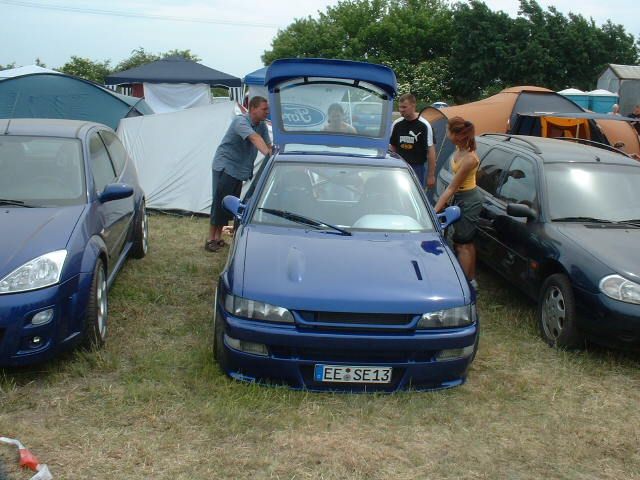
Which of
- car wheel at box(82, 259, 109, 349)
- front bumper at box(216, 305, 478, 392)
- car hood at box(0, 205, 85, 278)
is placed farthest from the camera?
car wheel at box(82, 259, 109, 349)

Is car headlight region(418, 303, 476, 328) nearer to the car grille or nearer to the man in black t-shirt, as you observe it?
the car grille

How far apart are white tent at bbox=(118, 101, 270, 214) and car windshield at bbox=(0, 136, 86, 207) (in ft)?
13.8

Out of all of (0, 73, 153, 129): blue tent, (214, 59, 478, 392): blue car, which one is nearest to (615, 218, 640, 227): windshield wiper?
(214, 59, 478, 392): blue car

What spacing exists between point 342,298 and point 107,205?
2.38m

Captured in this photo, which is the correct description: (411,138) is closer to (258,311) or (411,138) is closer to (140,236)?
(140,236)

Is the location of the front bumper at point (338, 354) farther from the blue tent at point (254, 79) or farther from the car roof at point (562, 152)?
the blue tent at point (254, 79)

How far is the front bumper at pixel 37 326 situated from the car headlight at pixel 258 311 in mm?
998

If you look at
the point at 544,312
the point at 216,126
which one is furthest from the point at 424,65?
the point at 544,312

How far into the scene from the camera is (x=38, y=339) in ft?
12.4

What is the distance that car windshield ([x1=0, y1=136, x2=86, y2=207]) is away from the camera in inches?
182

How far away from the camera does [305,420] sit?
3586 millimetres

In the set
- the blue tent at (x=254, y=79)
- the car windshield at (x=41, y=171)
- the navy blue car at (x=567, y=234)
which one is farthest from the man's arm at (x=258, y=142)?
the blue tent at (x=254, y=79)

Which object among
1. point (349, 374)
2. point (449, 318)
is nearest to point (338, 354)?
point (349, 374)

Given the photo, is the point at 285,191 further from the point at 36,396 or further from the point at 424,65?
the point at 424,65
